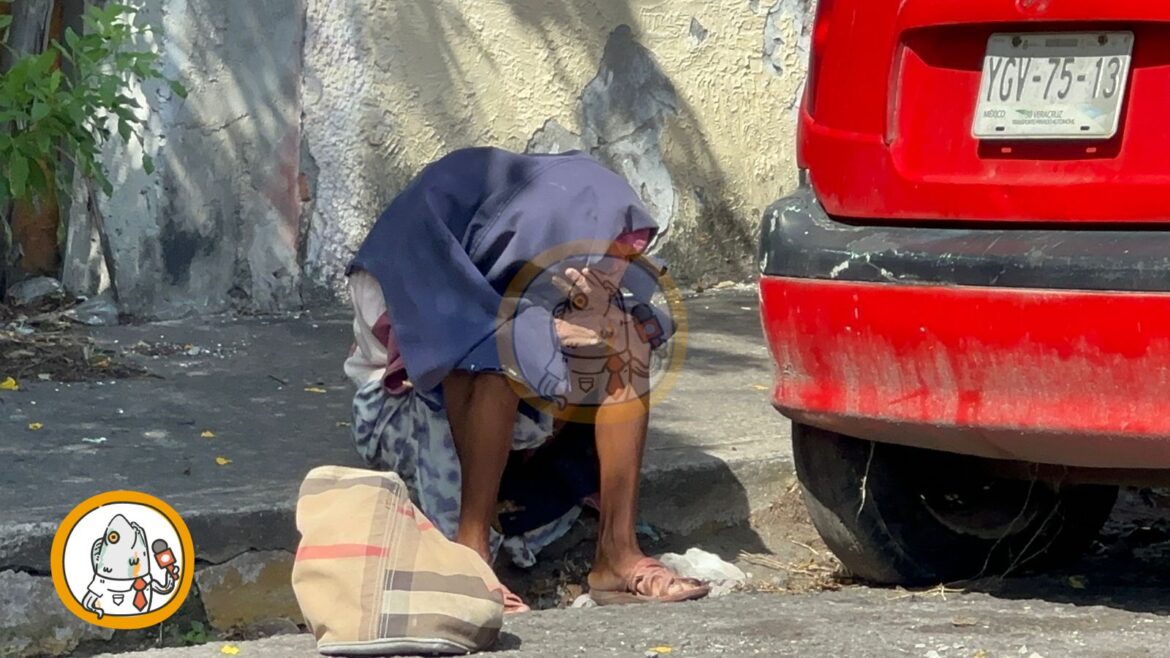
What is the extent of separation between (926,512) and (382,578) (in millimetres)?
1234

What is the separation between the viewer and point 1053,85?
292 centimetres

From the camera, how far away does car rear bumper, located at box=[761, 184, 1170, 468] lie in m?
2.81

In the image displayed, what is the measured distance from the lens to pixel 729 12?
6.83 m

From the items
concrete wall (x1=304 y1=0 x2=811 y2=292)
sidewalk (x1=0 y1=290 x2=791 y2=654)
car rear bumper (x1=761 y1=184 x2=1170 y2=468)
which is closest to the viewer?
car rear bumper (x1=761 y1=184 x2=1170 y2=468)

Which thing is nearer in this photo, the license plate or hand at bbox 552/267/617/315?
the license plate

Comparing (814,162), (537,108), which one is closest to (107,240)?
(537,108)

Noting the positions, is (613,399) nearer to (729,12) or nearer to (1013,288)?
(1013,288)

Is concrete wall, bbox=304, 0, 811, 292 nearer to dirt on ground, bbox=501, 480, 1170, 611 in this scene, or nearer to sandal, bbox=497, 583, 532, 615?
dirt on ground, bbox=501, 480, 1170, 611

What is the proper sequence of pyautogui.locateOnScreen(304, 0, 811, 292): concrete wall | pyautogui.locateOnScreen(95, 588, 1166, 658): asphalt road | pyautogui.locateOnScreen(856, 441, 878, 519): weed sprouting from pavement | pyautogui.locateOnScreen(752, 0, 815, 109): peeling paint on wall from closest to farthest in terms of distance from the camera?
pyautogui.locateOnScreen(95, 588, 1166, 658): asphalt road, pyautogui.locateOnScreen(856, 441, 878, 519): weed sprouting from pavement, pyautogui.locateOnScreen(304, 0, 811, 292): concrete wall, pyautogui.locateOnScreen(752, 0, 815, 109): peeling paint on wall

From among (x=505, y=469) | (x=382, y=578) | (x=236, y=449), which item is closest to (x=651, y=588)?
(x=505, y=469)

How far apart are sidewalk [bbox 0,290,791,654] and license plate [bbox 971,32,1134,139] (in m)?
1.34

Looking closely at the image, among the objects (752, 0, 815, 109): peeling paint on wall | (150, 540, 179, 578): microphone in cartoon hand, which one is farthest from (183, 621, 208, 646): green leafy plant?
(752, 0, 815, 109): peeling paint on wall

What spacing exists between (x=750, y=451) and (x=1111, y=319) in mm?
1533

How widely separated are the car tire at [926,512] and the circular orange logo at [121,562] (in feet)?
4.08
